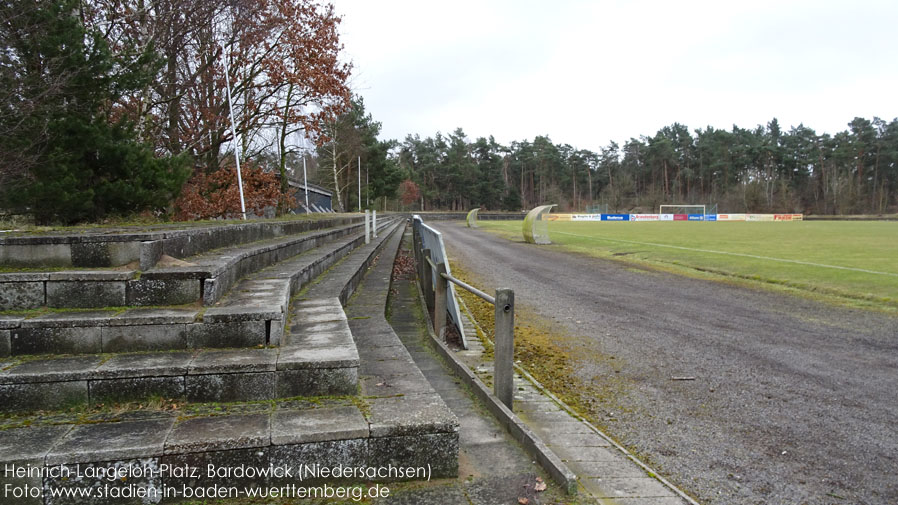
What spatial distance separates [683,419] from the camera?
4.14 metres

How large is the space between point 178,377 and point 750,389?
4.67 meters

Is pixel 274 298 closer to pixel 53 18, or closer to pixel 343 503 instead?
pixel 343 503

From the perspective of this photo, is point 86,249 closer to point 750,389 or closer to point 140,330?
point 140,330

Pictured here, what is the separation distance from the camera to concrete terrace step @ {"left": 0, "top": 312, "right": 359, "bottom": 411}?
2648 mm

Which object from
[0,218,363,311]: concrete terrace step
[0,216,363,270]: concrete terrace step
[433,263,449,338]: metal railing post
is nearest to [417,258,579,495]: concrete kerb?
[433,263,449,338]: metal railing post

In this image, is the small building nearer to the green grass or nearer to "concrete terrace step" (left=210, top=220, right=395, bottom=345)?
the green grass

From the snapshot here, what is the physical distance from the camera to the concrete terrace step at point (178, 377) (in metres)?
2.65

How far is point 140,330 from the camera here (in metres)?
3.10

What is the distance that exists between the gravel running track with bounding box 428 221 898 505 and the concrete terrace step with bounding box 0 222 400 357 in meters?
2.59

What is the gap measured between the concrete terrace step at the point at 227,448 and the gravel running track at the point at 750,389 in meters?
1.70

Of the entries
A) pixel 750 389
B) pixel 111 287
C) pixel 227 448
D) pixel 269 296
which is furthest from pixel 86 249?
pixel 750 389

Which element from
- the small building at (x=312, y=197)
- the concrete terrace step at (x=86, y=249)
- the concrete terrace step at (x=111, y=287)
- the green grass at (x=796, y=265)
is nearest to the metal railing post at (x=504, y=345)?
the concrete terrace step at (x=111, y=287)

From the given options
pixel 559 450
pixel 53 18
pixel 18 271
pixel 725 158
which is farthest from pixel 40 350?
pixel 725 158

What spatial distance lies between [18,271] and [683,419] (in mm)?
4816
